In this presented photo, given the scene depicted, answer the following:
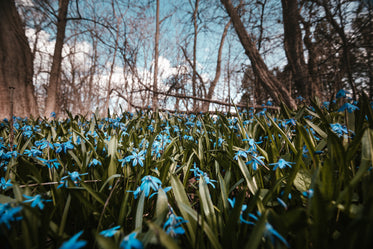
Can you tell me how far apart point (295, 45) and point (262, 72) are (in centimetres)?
176

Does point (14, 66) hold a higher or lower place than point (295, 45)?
lower

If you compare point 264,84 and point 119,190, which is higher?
point 264,84

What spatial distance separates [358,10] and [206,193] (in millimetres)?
4692

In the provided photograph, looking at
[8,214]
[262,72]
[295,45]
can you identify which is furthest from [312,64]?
[8,214]

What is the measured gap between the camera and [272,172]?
1.05m

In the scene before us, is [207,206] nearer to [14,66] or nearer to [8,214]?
[8,214]

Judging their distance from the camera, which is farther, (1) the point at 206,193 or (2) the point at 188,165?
(2) the point at 188,165

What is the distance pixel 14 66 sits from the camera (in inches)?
202

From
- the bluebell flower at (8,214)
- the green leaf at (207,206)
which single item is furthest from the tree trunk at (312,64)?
the bluebell flower at (8,214)

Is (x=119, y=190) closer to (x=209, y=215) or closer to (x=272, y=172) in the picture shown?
(x=209, y=215)

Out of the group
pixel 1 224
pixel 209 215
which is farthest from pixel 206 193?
pixel 1 224

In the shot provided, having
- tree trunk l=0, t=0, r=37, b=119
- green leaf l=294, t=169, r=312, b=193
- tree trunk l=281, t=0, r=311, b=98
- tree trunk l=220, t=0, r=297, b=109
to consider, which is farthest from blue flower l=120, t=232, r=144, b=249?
tree trunk l=0, t=0, r=37, b=119

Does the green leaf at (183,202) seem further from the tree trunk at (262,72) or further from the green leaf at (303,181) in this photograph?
the tree trunk at (262,72)

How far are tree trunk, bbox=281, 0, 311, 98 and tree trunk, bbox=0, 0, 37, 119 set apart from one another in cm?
854
